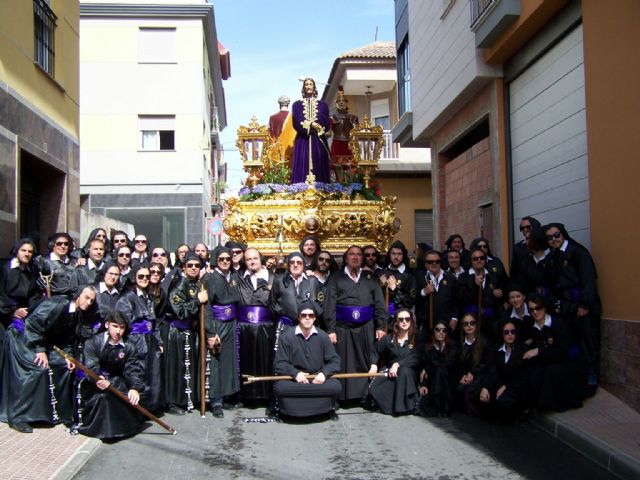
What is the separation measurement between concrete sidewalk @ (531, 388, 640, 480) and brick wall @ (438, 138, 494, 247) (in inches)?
215

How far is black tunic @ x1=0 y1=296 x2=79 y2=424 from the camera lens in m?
6.66

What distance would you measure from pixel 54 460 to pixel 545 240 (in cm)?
518

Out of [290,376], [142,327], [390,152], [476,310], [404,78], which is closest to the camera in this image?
[142,327]

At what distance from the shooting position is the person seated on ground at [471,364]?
7352 mm

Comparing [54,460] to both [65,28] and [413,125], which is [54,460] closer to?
[65,28]

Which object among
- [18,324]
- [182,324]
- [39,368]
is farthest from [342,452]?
[18,324]

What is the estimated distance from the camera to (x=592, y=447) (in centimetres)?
589

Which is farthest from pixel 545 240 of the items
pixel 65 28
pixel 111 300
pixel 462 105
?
pixel 65 28

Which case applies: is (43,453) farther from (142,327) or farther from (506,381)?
(506,381)

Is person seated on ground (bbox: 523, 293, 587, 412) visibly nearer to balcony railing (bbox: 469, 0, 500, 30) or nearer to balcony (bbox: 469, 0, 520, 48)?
balcony (bbox: 469, 0, 520, 48)

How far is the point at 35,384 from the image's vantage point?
6691 mm

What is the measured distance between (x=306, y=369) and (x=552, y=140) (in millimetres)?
4643

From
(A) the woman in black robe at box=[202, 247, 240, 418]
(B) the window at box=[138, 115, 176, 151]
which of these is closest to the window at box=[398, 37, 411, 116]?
(B) the window at box=[138, 115, 176, 151]

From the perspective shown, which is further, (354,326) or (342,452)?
(354,326)
